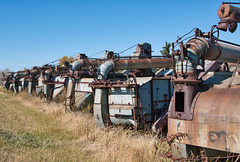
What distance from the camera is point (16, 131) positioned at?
29.3ft

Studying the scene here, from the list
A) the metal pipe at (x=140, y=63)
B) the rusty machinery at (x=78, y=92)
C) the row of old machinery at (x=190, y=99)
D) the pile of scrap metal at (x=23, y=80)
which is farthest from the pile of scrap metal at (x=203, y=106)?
the pile of scrap metal at (x=23, y=80)

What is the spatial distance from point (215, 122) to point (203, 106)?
1.43ft

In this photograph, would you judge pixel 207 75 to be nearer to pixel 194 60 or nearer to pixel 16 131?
pixel 194 60

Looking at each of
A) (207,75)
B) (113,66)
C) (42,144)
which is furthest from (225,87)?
(113,66)

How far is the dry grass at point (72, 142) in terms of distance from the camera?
5832 millimetres

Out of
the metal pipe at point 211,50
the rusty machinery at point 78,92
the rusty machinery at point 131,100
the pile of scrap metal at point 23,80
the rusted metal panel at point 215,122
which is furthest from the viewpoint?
the pile of scrap metal at point 23,80

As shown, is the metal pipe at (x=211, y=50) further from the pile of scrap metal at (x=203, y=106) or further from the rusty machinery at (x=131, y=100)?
the rusty machinery at (x=131, y=100)

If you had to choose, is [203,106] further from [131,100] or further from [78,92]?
[78,92]

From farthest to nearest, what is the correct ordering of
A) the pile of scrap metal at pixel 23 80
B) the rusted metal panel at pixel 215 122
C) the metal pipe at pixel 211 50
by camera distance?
the pile of scrap metal at pixel 23 80 < the metal pipe at pixel 211 50 < the rusted metal panel at pixel 215 122

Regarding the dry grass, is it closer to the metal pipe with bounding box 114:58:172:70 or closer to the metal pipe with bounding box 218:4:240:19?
the metal pipe with bounding box 114:58:172:70

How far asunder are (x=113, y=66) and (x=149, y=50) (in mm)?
Answer: 4713

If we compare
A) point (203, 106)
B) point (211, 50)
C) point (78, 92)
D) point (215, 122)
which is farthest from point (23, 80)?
point (215, 122)

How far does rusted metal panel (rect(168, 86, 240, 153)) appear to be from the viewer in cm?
446

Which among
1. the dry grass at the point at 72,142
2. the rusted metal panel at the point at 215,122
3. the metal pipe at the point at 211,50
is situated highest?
the metal pipe at the point at 211,50
